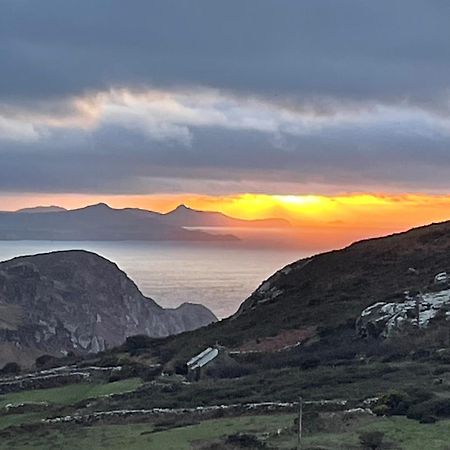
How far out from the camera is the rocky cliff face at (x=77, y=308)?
14175 cm

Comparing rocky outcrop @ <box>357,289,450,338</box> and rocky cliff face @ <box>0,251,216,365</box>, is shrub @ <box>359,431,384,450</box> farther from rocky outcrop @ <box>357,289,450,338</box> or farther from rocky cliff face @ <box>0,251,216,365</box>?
rocky cliff face @ <box>0,251,216,365</box>

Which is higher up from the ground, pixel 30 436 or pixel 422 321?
pixel 422 321

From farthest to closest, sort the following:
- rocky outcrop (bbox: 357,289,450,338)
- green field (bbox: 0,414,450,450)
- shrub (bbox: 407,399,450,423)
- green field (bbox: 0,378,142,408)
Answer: rocky outcrop (bbox: 357,289,450,338) < green field (bbox: 0,378,142,408) < shrub (bbox: 407,399,450,423) < green field (bbox: 0,414,450,450)

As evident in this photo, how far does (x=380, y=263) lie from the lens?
199 feet

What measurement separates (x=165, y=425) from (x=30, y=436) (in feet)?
12.9

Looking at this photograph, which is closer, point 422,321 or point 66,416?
point 66,416

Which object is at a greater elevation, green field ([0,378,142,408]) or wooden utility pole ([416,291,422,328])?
wooden utility pole ([416,291,422,328])

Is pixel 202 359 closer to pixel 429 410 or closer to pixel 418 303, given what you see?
pixel 418 303

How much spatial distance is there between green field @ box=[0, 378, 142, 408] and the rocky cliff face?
293 ft

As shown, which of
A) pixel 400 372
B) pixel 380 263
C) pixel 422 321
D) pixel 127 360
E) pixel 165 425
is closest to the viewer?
pixel 165 425

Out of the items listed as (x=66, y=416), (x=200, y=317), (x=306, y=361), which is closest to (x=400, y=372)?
(x=306, y=361)

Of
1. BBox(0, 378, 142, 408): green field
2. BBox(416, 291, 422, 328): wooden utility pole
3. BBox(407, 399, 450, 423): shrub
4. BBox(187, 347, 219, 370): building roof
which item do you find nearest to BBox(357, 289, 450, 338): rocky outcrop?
BBox(416, 291, 422, 328): wooden utility pole

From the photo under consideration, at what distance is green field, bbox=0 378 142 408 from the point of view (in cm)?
3497

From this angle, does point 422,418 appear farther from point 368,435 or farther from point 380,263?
point 380,263
